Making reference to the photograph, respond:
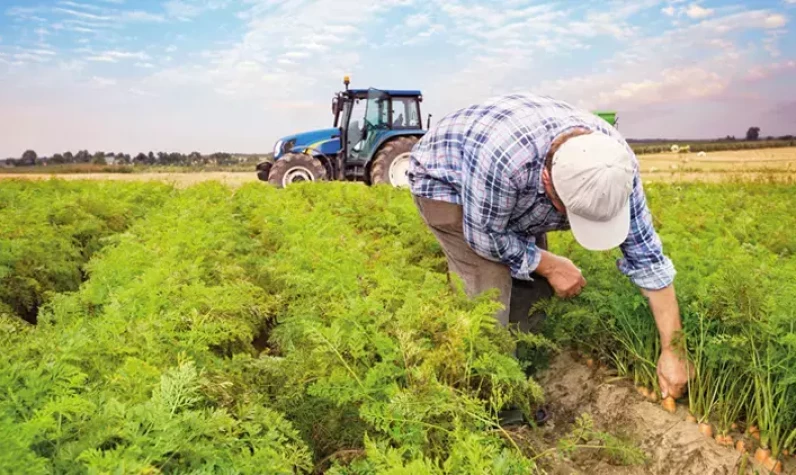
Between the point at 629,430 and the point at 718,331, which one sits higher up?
the point at 718,331

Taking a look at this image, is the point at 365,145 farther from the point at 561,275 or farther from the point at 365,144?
the point at 561,275

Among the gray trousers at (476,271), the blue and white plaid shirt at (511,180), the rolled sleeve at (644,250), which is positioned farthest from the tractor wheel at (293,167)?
the rolled sleeve at (644,250)

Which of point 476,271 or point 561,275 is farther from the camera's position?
point 476,271

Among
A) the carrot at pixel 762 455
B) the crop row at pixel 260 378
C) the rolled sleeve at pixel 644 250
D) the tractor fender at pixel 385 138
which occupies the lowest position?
the carrot at pixel 762 455

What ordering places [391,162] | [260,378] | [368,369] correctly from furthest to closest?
[391,162], [260,378], [368,369]

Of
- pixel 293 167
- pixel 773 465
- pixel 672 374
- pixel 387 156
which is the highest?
pixel 387 156

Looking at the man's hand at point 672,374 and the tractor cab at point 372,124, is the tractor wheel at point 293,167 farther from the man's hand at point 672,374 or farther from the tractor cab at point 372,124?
the man's hand at point 672,374

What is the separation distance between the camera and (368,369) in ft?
11.4

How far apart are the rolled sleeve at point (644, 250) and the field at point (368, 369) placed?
1.13ft

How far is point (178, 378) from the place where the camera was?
2879mm

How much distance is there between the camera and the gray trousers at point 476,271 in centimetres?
458

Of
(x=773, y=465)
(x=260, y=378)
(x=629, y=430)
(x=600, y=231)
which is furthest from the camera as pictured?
(x=629, y=430)

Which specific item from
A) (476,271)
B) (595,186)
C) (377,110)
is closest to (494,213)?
(476,271)

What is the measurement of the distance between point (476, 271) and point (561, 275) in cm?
55
